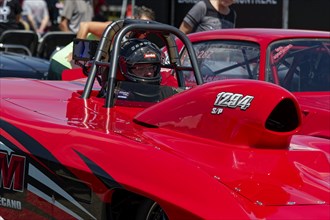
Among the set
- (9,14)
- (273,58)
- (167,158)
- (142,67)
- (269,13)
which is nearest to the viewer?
(167,158)

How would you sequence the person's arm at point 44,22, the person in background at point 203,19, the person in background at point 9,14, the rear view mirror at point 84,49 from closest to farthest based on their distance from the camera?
the rear view mirror at point 84,49
the person in background at point 203,19
the person in background at point 9,14
the person's arm at point 44,22

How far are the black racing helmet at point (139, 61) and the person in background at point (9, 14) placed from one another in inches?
350

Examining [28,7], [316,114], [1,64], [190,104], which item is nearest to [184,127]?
[190,104]

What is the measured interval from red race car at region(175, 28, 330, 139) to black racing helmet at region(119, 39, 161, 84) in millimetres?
1445

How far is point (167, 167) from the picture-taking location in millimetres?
3568

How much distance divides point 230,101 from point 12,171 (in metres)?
1.16

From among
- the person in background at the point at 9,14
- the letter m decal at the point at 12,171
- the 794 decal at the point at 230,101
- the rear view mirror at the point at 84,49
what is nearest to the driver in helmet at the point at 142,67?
the rear view mirror at the point at 84,49

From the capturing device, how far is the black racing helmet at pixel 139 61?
4735mm

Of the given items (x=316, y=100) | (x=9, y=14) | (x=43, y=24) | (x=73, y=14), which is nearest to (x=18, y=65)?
(x=316, y=100)

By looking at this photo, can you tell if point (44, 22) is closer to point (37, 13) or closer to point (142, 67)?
point (37, 13)

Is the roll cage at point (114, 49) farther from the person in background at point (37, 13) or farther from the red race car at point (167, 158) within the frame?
the person in background at point (37, 13)

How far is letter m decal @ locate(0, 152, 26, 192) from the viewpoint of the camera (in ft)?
13.5

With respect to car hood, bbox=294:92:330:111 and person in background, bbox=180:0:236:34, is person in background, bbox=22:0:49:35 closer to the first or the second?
person in background, bbox=180:0:236:34

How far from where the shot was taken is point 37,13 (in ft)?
57.7
